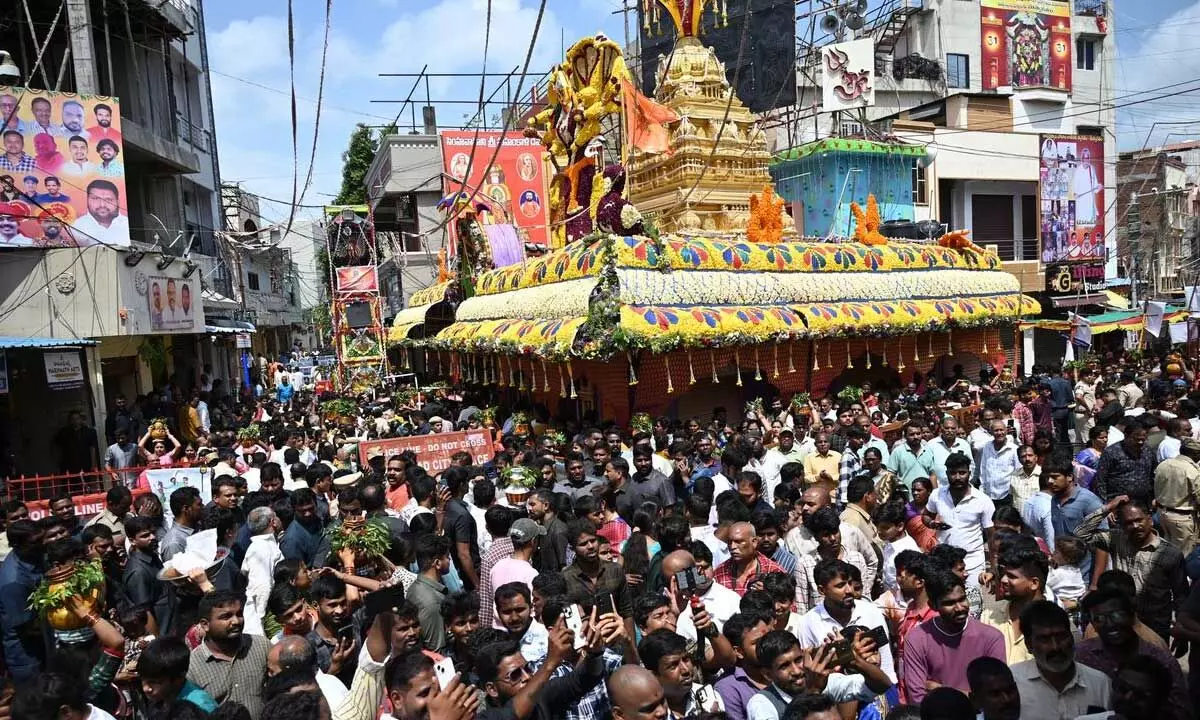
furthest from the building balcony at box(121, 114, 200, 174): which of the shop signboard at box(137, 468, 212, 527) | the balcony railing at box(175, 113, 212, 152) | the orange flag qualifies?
the shop signboard at box(137, 468, 212, 527)

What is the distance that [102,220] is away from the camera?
51.5 ft

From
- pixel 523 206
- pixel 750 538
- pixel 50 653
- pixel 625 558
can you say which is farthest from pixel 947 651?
pixel 523 206

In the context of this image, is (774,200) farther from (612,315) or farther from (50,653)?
(50,653)

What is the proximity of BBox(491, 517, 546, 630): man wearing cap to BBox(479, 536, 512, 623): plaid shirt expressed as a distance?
0.15 feet

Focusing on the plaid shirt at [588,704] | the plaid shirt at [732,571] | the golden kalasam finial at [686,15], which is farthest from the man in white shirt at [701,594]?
the golden kalasam finial at [686,15]

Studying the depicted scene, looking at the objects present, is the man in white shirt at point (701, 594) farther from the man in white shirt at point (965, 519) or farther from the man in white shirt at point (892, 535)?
the man in white shirt at point (965, 519)

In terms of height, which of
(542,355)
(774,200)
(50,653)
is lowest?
(50,653)

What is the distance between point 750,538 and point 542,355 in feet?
26.8

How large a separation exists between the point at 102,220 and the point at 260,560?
1260 cm

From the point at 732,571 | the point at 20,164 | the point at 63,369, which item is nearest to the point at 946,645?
the point at 732,571

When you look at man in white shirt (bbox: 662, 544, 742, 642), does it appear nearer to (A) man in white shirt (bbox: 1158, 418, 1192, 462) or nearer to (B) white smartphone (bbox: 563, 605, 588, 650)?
(B) white smartphone (bbox: 563, 605, 588, 650)

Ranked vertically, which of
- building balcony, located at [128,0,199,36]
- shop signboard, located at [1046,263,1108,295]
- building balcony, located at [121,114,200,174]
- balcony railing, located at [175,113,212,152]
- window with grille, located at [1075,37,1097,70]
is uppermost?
window with grille, located at [1075,37,1097,70]

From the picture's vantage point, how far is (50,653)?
5055 mm

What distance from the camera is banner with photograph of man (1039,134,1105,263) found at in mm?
29250
